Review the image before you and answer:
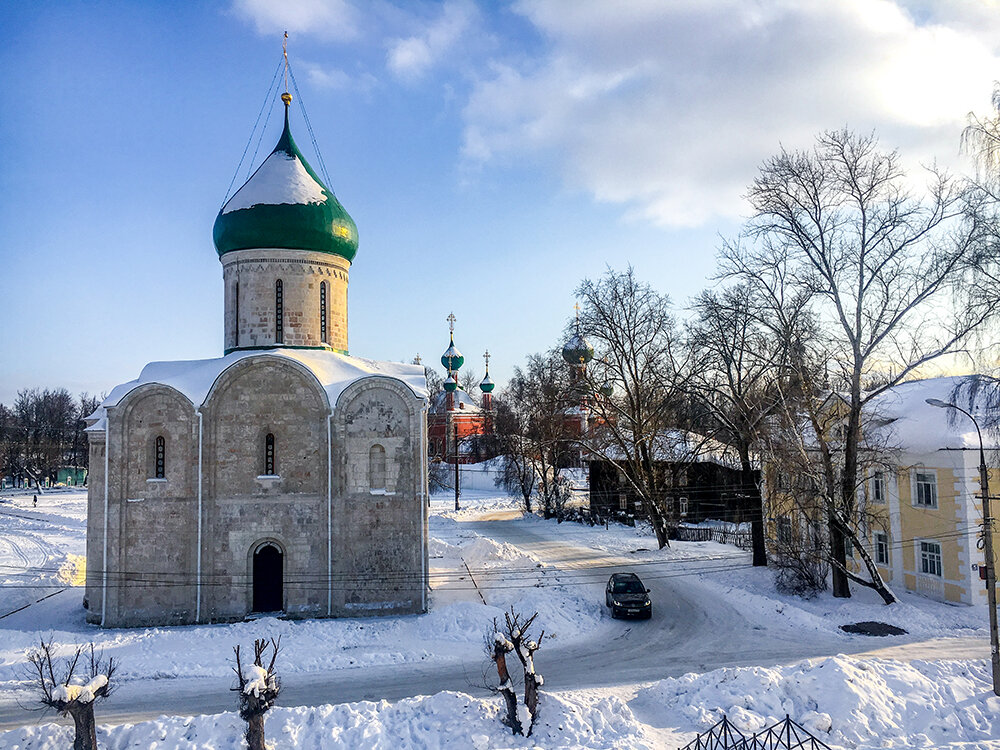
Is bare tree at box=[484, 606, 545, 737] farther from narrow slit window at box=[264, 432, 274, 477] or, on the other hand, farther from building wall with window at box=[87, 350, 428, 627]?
narrow slit window at box=[264, 432, 274, 477]

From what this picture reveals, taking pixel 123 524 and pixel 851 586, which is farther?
pixel 851 586

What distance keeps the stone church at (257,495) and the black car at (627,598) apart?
199 inches

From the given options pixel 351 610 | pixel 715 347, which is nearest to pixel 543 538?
pixel 715 347

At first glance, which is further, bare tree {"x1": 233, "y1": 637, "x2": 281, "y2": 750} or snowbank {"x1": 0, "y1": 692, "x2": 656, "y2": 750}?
snowbank {"x1": 0, "y1": 692, "x2": 656, "y2": 750}

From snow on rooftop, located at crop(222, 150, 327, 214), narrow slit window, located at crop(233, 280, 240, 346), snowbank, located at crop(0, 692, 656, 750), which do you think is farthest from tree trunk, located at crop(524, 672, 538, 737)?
snow on rooftop, located at crop(222, 150, 327, 214)

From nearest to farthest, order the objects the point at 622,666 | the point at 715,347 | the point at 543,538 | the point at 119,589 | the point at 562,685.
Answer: the point at 562,685 < the point at 622,666 < the point at 119,589 < the point at 715,347 < the point at 543,538

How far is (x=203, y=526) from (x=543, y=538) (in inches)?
708

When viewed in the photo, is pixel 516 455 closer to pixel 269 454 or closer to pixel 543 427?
pixel 543 427

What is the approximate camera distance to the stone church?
18625 mm

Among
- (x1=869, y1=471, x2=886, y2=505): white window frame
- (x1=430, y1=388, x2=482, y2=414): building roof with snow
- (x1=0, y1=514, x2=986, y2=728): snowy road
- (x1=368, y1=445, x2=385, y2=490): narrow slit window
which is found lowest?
(x1=0, y1=514, x2=986, y2=728): snowy road

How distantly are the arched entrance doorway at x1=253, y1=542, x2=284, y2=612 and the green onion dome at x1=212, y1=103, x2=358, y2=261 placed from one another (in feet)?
28.3

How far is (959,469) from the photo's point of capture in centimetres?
1933

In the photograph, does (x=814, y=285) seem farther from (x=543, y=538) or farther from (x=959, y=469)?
(x=543, y=538)

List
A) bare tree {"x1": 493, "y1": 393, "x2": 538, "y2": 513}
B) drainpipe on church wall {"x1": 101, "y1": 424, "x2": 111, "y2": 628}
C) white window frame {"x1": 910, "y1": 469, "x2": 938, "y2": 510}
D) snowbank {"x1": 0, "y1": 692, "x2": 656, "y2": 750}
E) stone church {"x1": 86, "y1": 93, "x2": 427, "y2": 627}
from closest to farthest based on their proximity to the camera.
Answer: snowbank {"x1": 0, "y1": 692, "x2": 656, "y2": 750}, drainpipe on church wall {"x1": 101, "y1": 424, "x2": 111, "y2": 628}, stone church {"x1": 86, "y1": 93, "x2": 427, "y2": 627}, white window frame {"x1": 910, "y1": 469, "x2": 938, "y2": 510}, bare tree {"x1": 493, "y1": 393, "x2": 538, "y2": 513}
